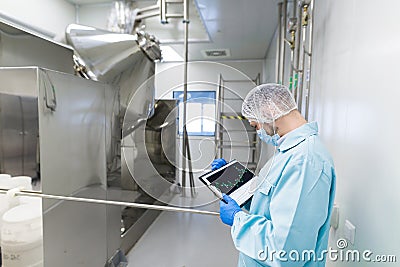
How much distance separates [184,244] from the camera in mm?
2428

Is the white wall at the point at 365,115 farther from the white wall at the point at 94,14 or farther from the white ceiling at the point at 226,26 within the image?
the white wall at the point at 94,14

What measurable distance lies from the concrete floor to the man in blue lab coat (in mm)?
1413

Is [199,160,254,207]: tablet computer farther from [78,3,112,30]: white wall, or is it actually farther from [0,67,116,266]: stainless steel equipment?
[78,3,112,30]: white wall

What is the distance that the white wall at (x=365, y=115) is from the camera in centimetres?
76

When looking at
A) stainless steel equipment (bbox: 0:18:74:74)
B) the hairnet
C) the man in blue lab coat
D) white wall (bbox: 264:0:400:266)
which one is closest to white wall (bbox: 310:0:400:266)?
white wall (bbox: 264:0:400:266)

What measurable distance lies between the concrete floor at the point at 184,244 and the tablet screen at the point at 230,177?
1.45 metres

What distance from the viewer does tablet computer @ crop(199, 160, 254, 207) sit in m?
0.97

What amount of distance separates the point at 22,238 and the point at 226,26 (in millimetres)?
3026

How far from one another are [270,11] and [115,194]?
2514mm

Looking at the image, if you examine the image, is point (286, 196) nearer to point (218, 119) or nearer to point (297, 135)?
point (297, 135)

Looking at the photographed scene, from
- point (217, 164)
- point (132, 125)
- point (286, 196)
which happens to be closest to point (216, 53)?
point (132, 125)

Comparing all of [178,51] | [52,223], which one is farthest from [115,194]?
[178,51]

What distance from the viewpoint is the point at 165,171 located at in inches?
58.2

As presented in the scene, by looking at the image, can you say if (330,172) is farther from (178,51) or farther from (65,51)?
(178,51)
